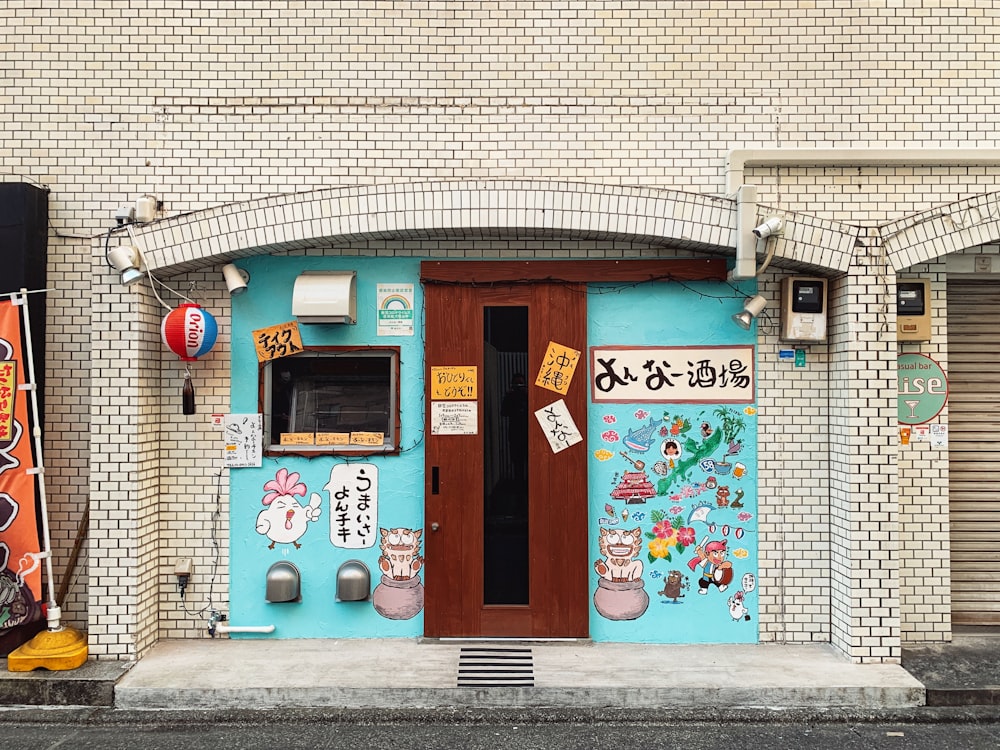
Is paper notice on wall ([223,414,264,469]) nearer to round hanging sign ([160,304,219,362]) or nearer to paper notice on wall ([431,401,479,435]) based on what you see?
round hanging sign ([160,304,219,362])

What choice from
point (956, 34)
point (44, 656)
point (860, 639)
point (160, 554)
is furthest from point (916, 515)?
point (44, 656)

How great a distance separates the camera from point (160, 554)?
5.99 m

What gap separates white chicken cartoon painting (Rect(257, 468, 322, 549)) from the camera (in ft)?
19.8

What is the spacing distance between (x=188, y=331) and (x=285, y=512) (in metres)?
1.66

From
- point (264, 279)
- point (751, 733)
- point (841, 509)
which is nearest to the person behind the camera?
point (751, 733)

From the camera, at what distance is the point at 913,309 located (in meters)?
6.05

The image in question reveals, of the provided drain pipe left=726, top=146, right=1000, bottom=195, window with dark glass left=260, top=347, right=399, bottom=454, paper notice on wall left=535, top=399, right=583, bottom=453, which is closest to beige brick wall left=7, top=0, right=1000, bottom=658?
drain pipe left=726, top=146, right=1000, bottom=195

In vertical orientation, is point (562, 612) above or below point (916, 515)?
below

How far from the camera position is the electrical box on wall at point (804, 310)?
586 centimetres

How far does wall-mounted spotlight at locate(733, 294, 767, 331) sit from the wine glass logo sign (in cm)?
421

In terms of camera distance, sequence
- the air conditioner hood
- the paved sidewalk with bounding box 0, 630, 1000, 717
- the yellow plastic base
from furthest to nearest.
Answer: the air conditioner hood < the yellow plastic base < the paved sidewalk with bounding box 0, 630, 1000, 717

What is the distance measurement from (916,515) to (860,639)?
1209mm

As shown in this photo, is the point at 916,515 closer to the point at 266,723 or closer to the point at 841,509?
the point at 841,509

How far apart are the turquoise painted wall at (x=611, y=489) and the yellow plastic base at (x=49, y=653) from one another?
3.69 ft
